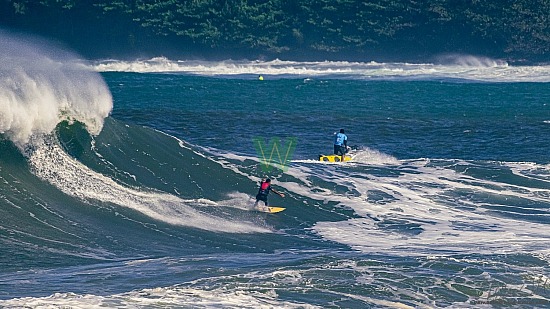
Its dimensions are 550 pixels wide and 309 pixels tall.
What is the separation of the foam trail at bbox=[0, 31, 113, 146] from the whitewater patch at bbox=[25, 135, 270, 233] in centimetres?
51

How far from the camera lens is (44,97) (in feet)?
78.4

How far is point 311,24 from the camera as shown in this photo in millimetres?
85312

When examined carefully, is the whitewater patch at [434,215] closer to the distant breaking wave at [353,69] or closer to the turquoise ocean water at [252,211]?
the turquoise ocean water at [252,211]

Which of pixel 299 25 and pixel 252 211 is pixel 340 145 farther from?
pixel 299 25

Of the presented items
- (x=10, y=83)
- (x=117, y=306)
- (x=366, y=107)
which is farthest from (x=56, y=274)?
(x=366, y=107)

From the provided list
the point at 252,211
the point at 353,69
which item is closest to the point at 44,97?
the point at 252,211

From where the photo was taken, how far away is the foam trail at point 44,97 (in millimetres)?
22234

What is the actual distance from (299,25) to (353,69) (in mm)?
14229

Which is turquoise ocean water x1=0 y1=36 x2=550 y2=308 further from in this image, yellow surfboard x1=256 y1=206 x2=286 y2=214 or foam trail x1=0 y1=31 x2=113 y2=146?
yellow surfboard x1=256 y1=206 x2=286 y2=214

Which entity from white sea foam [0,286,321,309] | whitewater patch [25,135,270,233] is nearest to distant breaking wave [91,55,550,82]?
whitewater patch [25,135,270,233]
